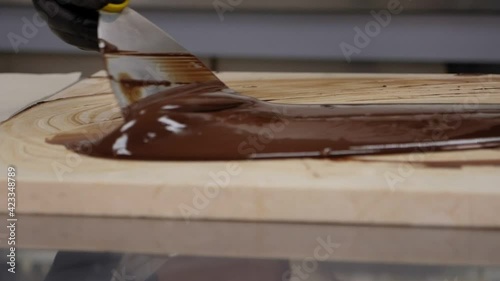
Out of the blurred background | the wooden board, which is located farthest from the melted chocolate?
the blurred background

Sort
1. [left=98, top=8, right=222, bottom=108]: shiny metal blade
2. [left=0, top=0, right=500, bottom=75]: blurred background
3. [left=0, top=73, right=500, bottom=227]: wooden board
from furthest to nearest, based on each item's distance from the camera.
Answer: [left=0, top=0, right=500, bottom=75]: blurred background
[left=98, top=8, right=222, bottom=108]: shiny metal blade
[left=0, top=73, right=500, bottom=227]: wooden board

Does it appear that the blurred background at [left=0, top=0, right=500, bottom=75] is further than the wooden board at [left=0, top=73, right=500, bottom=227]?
Yes

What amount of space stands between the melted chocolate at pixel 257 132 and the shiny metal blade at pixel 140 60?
0.02 metres

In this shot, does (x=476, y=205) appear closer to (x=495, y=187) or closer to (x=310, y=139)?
(x=495, y=187)

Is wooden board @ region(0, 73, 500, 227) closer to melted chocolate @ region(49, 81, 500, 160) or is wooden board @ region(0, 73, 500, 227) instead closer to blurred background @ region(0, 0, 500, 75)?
melted chocolate @ region(49, 81, 500, 160)

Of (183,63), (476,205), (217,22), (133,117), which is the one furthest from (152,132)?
(217,22)

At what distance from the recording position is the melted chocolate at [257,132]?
649 millimetres

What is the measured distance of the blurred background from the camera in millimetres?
1482

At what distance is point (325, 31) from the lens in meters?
1.52

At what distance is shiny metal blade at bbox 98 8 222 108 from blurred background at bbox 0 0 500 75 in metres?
0.76

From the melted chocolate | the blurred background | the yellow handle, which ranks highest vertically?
the blurred background

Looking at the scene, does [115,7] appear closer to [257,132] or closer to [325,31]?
[257,132]

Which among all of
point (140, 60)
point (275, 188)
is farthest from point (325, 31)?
point (275, 188)

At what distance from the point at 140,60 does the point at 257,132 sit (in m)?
0.17
